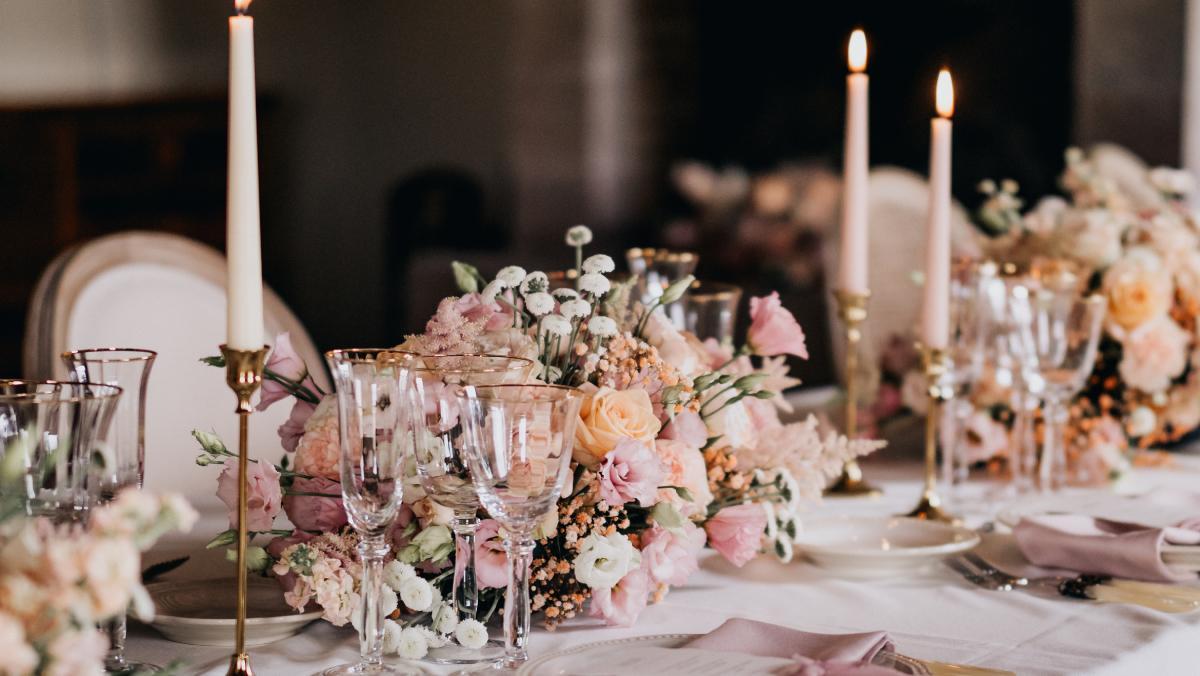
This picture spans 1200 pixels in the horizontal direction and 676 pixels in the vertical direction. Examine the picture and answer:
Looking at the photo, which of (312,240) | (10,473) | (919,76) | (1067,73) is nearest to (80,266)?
(10,473)

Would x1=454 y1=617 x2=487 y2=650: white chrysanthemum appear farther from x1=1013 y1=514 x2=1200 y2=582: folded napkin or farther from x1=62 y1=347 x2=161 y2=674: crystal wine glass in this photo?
x1=1013 y1=514 x2=1200 y2=582: folded napkin

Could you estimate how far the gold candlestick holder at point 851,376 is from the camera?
1.82m

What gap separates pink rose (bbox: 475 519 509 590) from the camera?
1.13 m

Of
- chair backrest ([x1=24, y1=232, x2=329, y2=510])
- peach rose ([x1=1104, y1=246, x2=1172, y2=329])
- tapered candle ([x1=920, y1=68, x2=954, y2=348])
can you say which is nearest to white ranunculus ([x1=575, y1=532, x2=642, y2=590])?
tapered candle ([x1=920, y1=68, x2=954, y2=348])

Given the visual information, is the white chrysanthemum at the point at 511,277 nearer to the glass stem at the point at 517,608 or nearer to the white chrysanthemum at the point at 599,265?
the white chrysanthemum at the point at 599,265

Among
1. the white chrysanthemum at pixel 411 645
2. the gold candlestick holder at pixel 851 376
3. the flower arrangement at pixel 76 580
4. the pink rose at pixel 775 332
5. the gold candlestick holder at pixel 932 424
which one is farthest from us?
the gold candlestick holder at pixel 851 376

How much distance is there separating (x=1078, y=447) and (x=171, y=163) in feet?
9.23

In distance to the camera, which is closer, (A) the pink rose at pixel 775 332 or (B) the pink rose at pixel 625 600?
(B) the pink rose at pixel 625 600

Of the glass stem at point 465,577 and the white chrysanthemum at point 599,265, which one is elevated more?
the white chrysanthemum at point 599,265

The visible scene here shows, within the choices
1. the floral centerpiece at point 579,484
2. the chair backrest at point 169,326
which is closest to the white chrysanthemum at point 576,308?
the floral centerpiece at point 579,484

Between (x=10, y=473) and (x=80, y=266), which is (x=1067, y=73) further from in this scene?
(x=10, y=473)

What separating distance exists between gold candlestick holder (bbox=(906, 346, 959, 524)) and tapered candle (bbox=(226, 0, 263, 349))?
977 millimetres

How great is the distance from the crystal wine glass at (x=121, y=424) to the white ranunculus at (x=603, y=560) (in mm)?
347

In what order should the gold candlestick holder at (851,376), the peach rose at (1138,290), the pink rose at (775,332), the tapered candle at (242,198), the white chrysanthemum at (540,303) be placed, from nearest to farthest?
the tapered candle at (242,198), the white chrysanthemum at (540,303), the pink rose at (775,332), the gold candlestick holder at (851,376), the peach rose at (1138,290)
